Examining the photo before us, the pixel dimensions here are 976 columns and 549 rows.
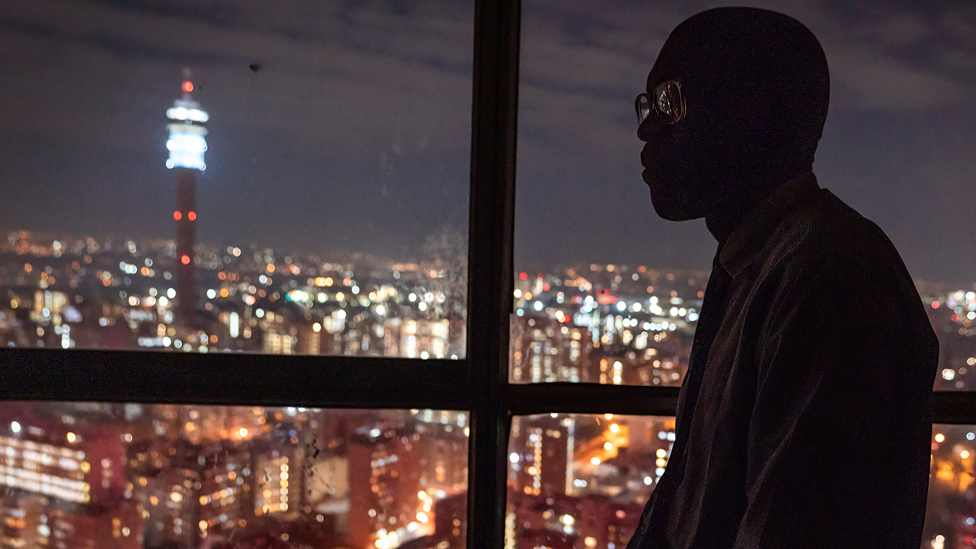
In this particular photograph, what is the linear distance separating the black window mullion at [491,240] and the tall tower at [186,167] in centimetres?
75

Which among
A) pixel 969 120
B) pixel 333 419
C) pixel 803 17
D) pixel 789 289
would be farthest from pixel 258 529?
pixel 969 120

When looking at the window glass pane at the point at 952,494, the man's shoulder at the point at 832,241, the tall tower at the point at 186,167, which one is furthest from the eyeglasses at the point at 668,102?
the window glass pane at the point at 952,494

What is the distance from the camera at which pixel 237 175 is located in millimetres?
1587

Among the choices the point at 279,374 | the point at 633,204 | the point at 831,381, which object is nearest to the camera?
the point at 831,381

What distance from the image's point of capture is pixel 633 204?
165cm

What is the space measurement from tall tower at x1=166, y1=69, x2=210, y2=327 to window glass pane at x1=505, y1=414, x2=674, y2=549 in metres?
0.99

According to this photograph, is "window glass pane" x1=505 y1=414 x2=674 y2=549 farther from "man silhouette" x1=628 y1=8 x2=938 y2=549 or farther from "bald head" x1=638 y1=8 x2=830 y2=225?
"bald head" x1=638 y1=8 x2=830 y2=225

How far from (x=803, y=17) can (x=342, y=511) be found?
1.95m

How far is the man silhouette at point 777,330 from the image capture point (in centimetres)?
67

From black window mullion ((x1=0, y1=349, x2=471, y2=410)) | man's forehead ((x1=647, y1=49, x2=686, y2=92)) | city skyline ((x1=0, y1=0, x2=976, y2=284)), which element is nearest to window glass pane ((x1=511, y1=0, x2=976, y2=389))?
city skyline ((x1=0, y1=0, x2=976, y2=284))

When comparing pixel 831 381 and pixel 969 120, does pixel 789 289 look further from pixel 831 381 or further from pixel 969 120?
pixel 969 120

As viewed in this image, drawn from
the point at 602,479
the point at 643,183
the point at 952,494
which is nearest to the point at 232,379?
the point at 602,479

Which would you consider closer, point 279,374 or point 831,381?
point 831,381

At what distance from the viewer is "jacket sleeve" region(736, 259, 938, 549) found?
0.67 meters
